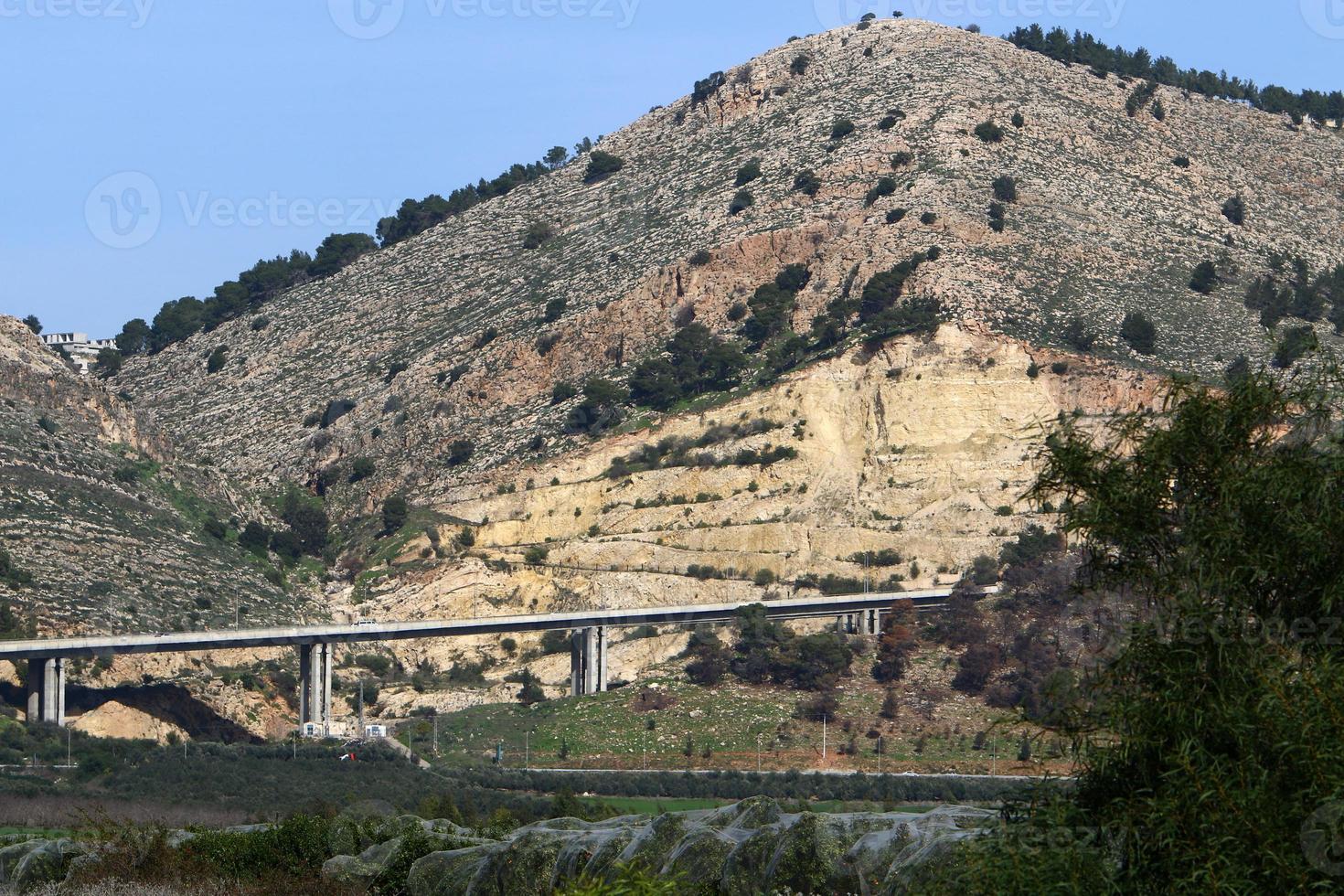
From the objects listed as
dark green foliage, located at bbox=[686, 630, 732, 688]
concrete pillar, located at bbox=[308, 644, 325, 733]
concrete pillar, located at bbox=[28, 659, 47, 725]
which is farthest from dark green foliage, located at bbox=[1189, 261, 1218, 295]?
concrete pillar, located at bbox=[28, 659, 47, 725]

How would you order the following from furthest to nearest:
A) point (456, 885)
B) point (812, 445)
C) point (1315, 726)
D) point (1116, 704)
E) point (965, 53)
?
1. point (965, 53)
2. point (812, 445)
3. point (456, 885)
4. point (1116, 704)
5. point (1315, 726)

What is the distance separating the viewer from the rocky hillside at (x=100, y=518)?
82188 mm

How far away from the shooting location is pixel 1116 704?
12.9 metres

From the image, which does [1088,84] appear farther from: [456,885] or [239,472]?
[456,885]

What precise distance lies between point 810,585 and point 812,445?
30.1 ft

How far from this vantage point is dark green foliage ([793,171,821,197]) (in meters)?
113

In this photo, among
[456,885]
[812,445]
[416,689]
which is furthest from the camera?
[812,445]

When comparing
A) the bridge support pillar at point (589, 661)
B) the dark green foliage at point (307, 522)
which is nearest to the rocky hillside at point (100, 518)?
the dark green foliage at point (307, 522)

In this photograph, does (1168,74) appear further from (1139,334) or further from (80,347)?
(80,347)

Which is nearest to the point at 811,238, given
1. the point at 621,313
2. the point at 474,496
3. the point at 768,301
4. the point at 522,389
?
the point at 768,301

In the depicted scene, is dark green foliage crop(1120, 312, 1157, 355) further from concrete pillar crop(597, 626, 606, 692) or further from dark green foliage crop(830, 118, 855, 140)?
concrete pillar crop(597, 626, 606, 692)

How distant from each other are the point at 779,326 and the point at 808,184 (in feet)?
40.5

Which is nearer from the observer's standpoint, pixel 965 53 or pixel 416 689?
pixel 416 689

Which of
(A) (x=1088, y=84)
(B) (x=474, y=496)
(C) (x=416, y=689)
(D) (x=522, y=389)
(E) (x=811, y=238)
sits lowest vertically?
(C) (x=416, y=689)
